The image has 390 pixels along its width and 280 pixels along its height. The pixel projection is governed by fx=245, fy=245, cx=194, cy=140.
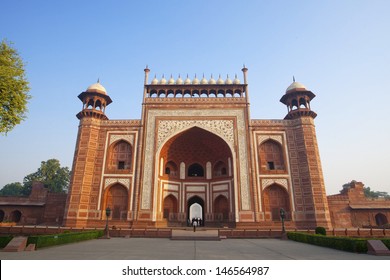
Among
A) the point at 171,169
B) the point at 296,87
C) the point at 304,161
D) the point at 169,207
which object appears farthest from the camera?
the point at 171,169

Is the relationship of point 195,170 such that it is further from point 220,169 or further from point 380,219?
point 380,219

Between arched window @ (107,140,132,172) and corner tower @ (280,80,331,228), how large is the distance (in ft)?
53.1

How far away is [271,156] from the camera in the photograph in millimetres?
24750

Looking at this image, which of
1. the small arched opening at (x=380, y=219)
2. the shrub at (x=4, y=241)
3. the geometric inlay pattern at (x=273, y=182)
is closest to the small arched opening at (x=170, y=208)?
the geometric inlay pattern at (x=273, y=182)

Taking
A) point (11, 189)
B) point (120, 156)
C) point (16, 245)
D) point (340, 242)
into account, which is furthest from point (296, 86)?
point (11, 189)

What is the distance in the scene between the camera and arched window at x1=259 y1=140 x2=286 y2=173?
24266 mm

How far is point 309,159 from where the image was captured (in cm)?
2281

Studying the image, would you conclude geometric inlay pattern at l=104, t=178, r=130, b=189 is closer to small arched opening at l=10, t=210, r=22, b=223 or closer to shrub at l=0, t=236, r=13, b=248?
small arched opening at l=10, t=210, r=22, b=223

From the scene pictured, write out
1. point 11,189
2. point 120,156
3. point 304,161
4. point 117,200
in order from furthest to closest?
point 11,189 → point 120,156 → point 117,200 → point 304,161

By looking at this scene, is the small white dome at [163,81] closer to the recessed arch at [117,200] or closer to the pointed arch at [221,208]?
the recessed arch at [117,200]

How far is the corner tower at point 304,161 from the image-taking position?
2134cm

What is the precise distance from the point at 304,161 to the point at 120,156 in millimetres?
18091

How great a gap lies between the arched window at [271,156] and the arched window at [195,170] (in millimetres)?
7845

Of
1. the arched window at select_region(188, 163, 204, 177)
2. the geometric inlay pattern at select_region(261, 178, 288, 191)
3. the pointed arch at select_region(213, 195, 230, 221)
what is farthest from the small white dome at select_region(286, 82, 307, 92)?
the pointed arch at select_region(213, 195, 230, 221)
